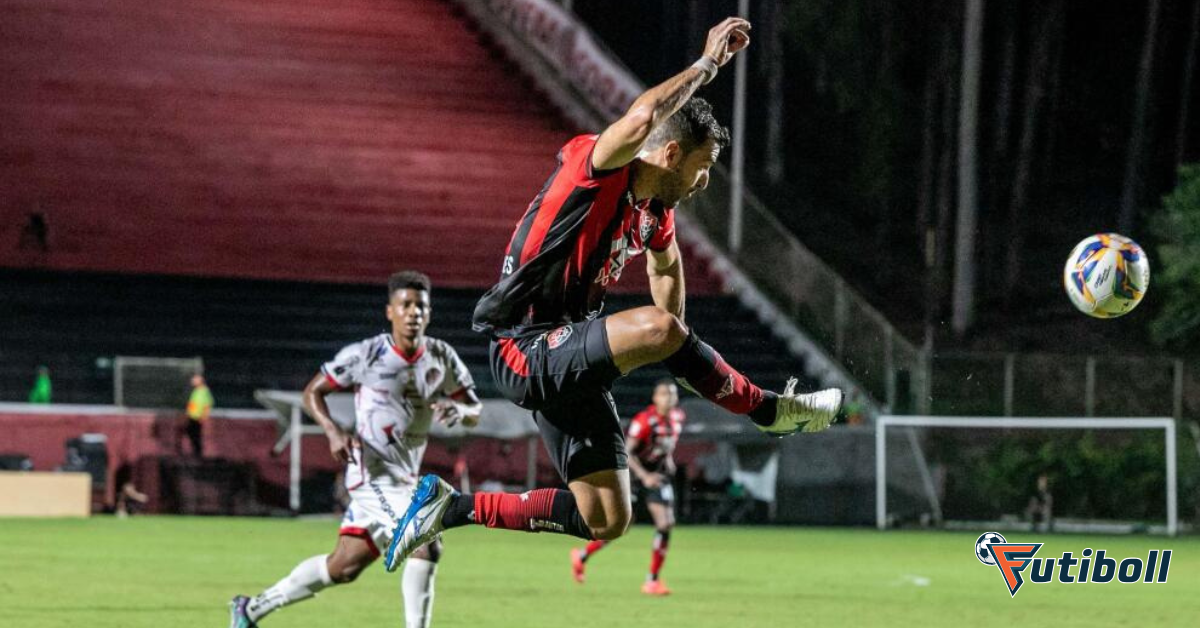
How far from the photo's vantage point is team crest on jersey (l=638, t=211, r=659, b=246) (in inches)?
316

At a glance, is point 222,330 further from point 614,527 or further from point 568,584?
point 614,527

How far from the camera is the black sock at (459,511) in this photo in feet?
27.8

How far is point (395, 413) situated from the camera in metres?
10.6

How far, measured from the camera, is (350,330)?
97.4 feet

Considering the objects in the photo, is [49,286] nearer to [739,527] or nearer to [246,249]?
[246,249]

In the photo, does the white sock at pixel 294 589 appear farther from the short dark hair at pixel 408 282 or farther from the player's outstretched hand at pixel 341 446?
the short dark hair at pixel 408 282

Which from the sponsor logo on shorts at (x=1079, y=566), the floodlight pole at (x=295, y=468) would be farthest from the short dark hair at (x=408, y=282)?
the floodlight pole at (x=295, y=468)

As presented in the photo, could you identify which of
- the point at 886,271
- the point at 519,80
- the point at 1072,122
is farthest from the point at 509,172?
the point at 1072,122

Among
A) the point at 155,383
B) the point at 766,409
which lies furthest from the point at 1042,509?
the point at 766,409

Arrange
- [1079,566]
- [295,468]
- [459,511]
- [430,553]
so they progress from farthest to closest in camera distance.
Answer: [295,468]
[1079,566]
[430,553]
[459,511]

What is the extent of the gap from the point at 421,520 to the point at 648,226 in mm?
1774

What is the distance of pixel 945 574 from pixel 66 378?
588 inches

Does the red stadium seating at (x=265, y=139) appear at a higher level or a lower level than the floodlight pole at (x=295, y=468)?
higher

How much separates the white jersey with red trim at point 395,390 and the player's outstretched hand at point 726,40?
345cm
